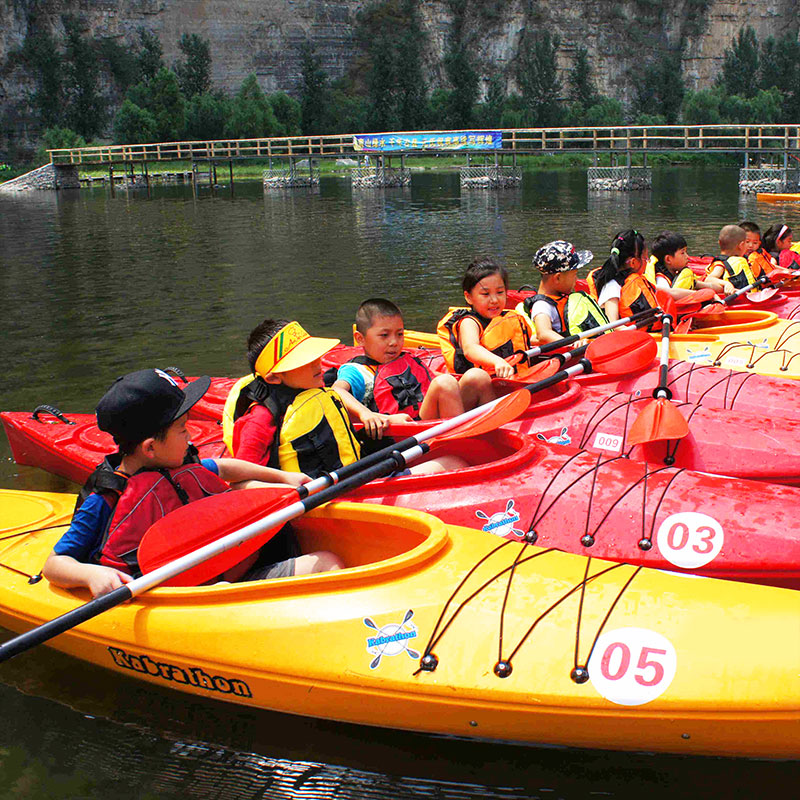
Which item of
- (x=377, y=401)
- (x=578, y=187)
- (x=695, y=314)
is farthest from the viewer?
(x=578, y=187)

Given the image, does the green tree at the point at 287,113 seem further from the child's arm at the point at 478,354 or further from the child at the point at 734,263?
the child's arm at the point at 478,354

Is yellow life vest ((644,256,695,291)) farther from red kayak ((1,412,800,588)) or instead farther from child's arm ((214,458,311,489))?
child's arm ((214,458,311,489))

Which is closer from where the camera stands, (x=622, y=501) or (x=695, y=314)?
(x=622, y=501)

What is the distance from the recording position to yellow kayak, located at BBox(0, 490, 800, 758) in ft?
8.61

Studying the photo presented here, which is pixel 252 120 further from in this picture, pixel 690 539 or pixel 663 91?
pixel 690 539

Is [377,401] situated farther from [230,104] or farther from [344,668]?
[230,104]

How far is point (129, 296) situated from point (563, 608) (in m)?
10.7

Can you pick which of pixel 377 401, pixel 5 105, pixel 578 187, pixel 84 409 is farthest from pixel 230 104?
pixel 377 401

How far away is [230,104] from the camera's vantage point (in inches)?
1935

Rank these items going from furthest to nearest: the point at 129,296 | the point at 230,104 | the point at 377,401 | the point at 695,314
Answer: the point at 230,104
the point at 129,296
the point at 695,314
the point at 377,401

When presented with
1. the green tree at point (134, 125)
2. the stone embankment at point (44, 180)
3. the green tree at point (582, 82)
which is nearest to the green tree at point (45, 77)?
the green tree at point (134, 125)

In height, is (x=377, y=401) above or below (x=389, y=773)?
above

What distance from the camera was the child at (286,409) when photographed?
3604 mm

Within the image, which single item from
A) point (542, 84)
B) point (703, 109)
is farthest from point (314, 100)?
point (703, 109)
